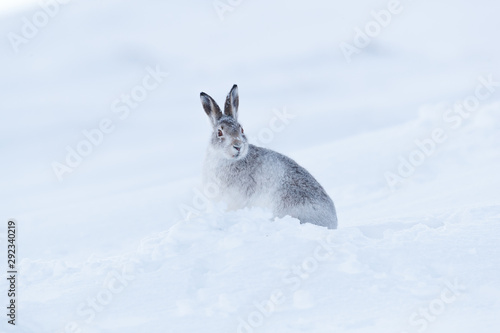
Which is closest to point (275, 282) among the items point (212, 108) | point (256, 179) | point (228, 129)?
point (256, 179)

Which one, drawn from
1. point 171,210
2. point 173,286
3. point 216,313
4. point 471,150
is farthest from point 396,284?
point 471,150

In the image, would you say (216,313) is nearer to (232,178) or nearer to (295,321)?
(295,321)

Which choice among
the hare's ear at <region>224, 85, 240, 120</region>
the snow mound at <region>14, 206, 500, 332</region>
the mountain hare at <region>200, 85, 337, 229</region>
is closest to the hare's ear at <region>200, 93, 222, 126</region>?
the mountain hare at <region>200, 85, 337, 229</region>

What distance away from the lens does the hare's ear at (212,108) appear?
7.20 meters

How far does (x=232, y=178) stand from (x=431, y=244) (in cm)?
231

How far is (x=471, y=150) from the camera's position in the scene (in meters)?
13.6

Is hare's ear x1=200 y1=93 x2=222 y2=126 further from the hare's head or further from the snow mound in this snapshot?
the snow mound

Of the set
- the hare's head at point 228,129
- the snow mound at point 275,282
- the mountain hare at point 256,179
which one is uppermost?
the hare's head at point 228,129

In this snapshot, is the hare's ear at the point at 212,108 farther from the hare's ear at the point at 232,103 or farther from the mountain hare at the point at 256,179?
the hare's ear at the point at 232,103

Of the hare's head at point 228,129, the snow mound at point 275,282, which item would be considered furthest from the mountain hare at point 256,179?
the snow mound at point 275,282

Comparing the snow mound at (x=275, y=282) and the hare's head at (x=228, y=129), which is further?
the hare's head at (x=228, y=129)

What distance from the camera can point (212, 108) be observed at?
721 cm

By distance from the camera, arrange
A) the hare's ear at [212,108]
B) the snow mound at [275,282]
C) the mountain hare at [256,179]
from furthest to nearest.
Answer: the hare's ear at [212,108] → the mountain hare at [256,179] → the snow mound at [275,282]

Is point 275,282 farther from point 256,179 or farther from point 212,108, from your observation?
point 212,108
